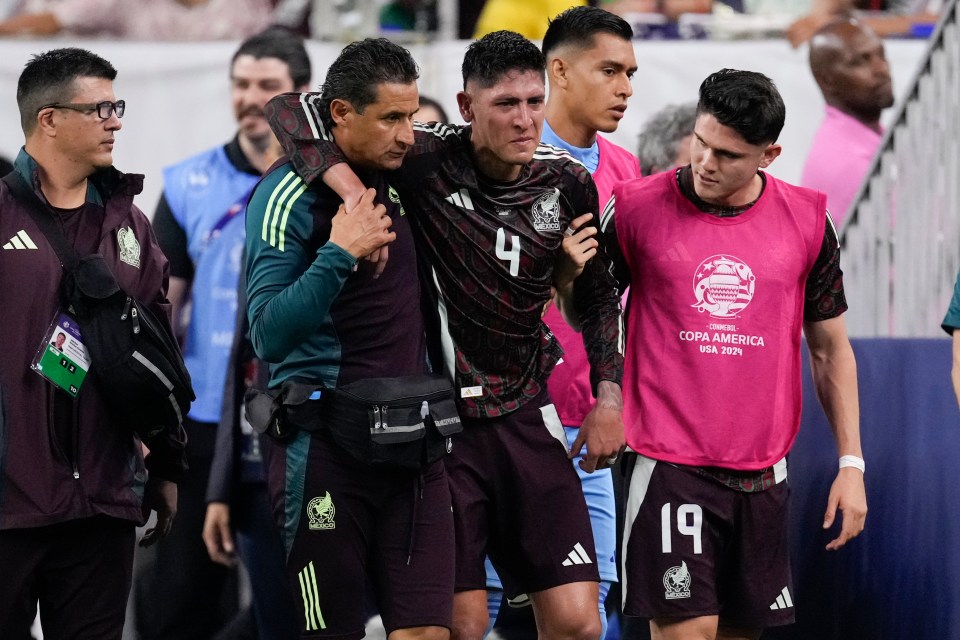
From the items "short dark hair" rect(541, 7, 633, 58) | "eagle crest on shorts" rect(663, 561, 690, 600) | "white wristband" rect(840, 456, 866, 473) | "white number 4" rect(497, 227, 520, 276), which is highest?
"short dark hair" rect(541, 7, 633, 58)

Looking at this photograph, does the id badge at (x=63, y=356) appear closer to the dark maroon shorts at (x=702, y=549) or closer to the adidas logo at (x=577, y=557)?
the adidas logo at (x=577, y=557)

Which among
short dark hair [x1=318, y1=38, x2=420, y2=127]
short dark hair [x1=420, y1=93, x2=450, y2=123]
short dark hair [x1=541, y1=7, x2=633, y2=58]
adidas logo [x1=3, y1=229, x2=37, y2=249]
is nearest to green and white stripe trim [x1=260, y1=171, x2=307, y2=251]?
short dark hair [x1=318, y1=38, x2=420, y2=127]

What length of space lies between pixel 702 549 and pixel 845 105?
3446 millimetres

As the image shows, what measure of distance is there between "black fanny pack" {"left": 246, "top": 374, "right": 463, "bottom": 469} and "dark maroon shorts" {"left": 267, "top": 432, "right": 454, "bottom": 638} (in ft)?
0.20

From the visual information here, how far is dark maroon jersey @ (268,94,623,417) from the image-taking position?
4250mm

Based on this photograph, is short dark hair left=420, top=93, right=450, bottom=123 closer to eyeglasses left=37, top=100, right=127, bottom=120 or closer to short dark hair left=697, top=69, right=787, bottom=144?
short dark hair left=697, top=69, right=787, bottom=144

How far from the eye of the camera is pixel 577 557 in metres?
4.39

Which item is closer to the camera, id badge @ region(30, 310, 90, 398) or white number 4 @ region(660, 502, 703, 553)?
id badge @ region(30, 310, 90, 398)

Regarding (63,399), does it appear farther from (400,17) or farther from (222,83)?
(400,17)

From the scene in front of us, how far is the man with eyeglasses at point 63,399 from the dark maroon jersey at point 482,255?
0.56 meters

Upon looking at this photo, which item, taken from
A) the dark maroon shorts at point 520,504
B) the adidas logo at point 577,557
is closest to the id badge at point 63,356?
the dark maroon shorts at point 520,504

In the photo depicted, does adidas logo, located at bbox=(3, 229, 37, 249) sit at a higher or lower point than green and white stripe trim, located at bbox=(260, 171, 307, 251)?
lower

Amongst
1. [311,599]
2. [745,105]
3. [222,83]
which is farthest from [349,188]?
[222,83]

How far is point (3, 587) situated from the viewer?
405 centimetres
